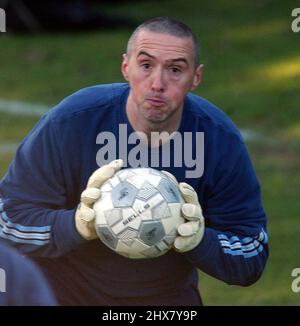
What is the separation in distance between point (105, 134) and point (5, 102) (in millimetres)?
10708

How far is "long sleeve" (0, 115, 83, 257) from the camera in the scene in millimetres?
7387

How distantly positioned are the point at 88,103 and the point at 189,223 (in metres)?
0.98

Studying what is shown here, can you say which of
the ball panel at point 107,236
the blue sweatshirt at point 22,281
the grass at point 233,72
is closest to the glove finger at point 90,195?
the ball panel at point 107,236

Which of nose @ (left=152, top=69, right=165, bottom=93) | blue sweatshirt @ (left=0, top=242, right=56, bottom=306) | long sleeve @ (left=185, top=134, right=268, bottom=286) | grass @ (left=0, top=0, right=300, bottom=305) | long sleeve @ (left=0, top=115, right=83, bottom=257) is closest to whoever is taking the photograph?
blue sweatshirt @ (left=0, top=242, right=56, bottom=306)

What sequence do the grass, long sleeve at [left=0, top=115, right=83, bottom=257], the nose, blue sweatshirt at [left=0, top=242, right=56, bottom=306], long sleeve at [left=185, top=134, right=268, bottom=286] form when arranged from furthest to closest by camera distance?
the grass → long sleeve at [left=185, top=134, right=268, bottom=286] → long sleeve at [left=0, top=115, right=83, bottom=257] → the nose → blue sweatshirt at [left=0, top=242, right=56, bottom=306]

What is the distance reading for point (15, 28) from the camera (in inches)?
834

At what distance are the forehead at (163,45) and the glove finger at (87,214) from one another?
0.94m

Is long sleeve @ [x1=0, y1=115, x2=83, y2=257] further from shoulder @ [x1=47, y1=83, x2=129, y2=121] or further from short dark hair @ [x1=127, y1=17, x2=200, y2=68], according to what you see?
short dark hair @ [x1=127, y1=17, x2=200, y2=68]

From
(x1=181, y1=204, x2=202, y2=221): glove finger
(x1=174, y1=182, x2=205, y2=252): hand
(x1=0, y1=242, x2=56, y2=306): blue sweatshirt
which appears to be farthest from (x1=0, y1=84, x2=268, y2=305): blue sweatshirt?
(x1=0, y1=242, x2=56, y2=306): blue sweatshirt

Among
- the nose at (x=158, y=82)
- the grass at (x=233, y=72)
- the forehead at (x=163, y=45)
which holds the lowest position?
the nose at (x=158, y=82)

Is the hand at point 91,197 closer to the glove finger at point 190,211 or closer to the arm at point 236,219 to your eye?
the glove finger at point 190,211

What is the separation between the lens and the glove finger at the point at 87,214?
6.95 m

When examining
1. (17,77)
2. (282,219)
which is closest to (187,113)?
(282,219)

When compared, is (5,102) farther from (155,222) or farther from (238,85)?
(155,222)
